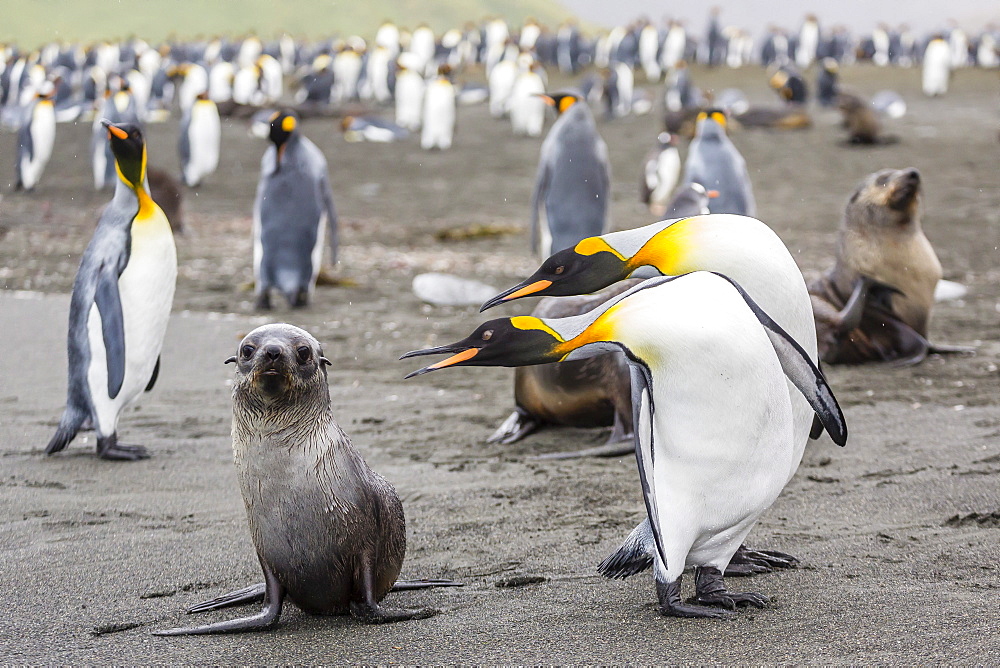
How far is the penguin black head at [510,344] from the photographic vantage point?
7.56ft

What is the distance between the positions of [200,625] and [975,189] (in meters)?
11.1

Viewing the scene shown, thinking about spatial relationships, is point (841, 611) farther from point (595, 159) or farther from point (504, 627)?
point (595, 159)

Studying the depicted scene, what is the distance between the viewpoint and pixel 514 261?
29.3 feet

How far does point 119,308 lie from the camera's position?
4.22 meters

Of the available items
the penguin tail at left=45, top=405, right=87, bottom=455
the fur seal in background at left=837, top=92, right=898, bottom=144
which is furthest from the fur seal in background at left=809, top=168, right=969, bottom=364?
the fur seal in background at left=837, top=92, right=898, bottom=144

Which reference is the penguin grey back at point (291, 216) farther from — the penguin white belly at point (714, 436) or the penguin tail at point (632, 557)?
the penguin white belly at point (714, 436)

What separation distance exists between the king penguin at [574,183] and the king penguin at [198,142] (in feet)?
23.9

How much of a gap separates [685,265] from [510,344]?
0.52 meters

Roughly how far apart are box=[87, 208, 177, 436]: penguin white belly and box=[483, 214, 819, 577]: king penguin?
2201mm

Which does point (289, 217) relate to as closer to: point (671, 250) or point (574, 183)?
point (574, 183)

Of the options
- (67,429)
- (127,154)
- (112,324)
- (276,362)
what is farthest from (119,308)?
(276,362)

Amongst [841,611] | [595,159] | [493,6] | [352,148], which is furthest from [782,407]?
[493,6]

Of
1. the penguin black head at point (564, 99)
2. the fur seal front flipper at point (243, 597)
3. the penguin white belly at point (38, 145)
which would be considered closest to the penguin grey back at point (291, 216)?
the penguin black head at point (564, 99)

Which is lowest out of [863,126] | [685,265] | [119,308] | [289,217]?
[863,126]
